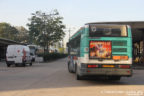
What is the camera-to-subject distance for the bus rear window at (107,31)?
11680mm

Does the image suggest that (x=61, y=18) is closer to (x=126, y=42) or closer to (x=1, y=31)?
(x=126, y=42)

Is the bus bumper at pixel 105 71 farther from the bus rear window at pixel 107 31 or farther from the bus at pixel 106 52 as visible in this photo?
the bus rear window at pixel 107 31

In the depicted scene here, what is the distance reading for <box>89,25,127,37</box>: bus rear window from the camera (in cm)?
1168

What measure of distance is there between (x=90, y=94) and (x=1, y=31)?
89.0 metres

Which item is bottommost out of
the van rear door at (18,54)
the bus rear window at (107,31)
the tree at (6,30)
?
the van rear door at (18,54)

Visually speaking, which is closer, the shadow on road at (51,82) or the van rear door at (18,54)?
the shadow on road at (51,82)

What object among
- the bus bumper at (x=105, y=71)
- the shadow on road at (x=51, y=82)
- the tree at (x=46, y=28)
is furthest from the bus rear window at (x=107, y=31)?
the tree at (x=46, y=28)

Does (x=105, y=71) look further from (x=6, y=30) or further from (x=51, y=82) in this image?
(x=6, y=30)

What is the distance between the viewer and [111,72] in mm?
11469

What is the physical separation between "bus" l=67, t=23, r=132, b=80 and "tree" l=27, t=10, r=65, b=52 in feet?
119

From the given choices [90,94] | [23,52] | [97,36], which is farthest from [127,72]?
[23,52]

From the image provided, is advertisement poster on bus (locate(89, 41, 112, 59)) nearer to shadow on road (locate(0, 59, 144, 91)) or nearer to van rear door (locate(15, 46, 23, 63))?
shadow on road (locate(0, 59, 144, 91))

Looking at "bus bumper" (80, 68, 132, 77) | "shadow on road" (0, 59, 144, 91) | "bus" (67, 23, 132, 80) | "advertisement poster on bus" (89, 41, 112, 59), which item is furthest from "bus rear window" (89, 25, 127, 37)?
"shadow on road" (0, 59, 144, 91)

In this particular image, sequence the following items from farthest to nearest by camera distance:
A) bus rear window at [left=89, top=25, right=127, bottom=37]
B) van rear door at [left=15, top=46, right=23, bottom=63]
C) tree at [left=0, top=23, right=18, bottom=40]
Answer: tree at [left=0, top=23, right=18, bottom=40] → van rear door at [left=15, top=46, right=23, bottom=63] → bus rear window at [left=89, top=25, right=127, bottom=37]
